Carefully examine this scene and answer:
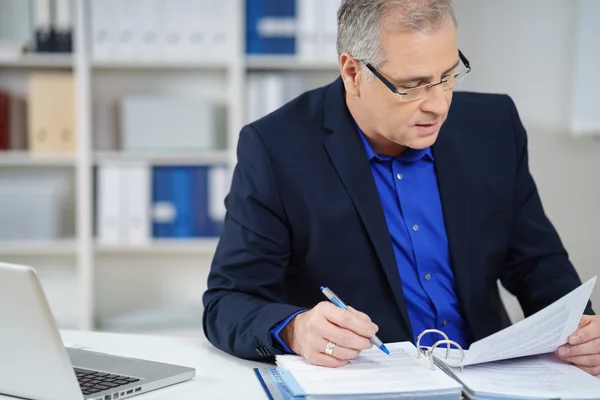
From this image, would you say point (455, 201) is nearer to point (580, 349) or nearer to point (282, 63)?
point (580, 349)

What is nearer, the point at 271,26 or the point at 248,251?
the point at 248,251

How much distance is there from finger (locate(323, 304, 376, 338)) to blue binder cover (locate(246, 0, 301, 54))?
2191mm

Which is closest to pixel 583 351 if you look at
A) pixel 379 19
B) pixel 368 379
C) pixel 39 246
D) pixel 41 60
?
pixel 368 379

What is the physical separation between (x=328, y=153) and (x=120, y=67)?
2.02 metres

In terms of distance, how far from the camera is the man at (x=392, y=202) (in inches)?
59.0

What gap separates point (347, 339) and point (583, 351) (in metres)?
0.39

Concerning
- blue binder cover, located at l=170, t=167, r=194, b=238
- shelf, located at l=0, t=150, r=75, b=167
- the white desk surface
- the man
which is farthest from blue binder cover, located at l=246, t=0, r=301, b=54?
the white desk surface

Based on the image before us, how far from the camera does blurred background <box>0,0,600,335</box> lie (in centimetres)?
318

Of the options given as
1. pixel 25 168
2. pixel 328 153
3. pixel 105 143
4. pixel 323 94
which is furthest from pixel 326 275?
pixel 25 168

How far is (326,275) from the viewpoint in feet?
5.31

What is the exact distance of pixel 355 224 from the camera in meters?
1.59

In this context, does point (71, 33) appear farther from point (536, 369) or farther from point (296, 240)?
point (536, 369)

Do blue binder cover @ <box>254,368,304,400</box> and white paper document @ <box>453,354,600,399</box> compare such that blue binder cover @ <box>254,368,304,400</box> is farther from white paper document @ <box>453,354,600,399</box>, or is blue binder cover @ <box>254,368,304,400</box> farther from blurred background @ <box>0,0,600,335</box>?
blurred background @ <box>0,0,600,335</box>

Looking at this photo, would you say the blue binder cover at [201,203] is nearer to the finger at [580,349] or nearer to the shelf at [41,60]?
the shelf at [41,60]
